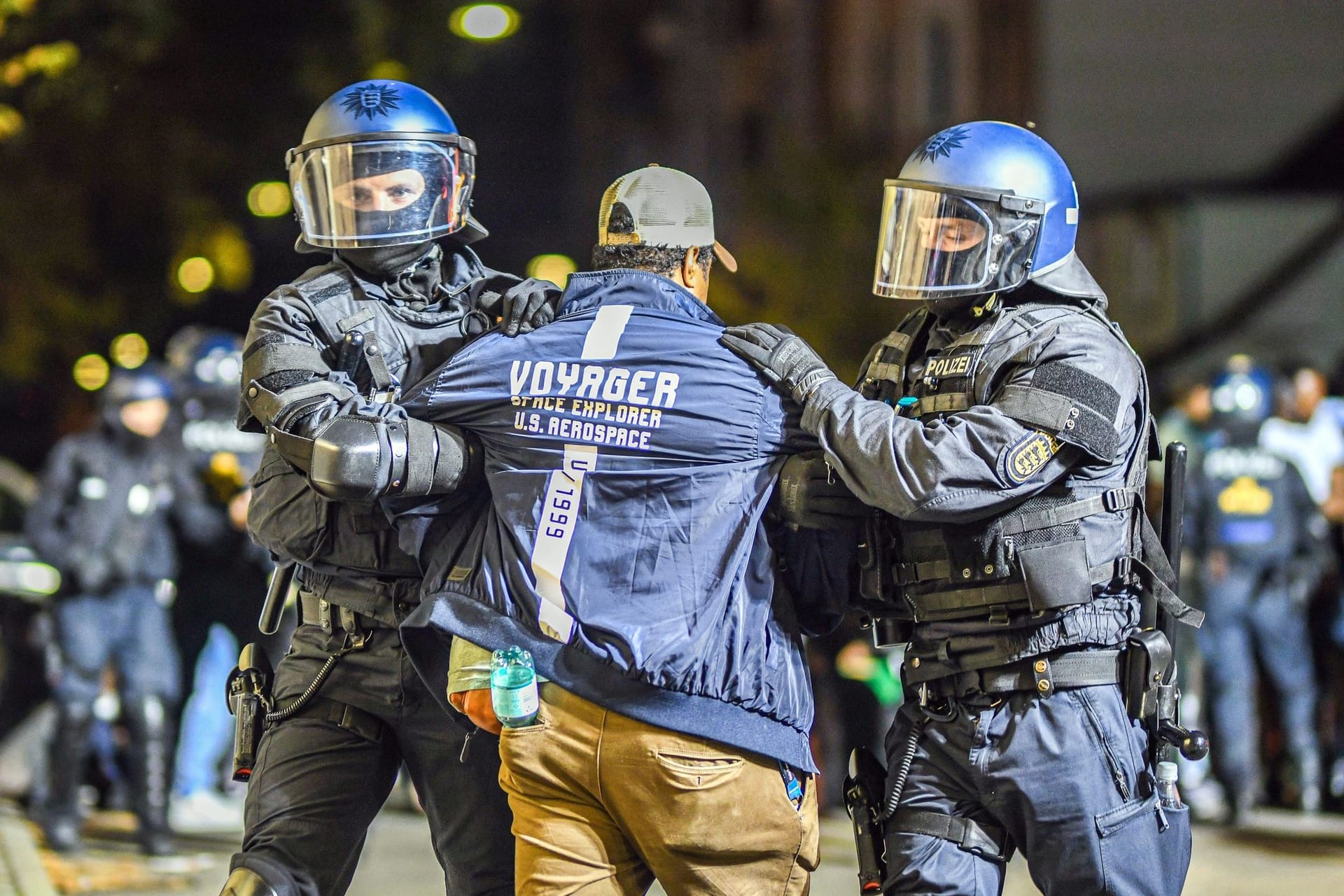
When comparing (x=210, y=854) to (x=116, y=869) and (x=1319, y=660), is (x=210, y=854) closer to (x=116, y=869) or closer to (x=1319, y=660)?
(x=116, y=869)

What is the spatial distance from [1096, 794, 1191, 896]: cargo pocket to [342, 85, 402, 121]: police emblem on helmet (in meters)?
2.27

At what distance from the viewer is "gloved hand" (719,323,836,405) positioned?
10.4 feet

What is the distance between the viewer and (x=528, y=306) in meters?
3.36

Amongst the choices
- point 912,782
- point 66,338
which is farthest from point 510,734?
point 66,338

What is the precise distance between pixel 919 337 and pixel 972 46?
824 inches

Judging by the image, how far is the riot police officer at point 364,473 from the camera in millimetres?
3328

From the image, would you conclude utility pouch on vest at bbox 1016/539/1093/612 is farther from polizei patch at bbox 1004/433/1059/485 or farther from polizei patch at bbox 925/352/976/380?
polizei patch at bbox 925/352/976/380

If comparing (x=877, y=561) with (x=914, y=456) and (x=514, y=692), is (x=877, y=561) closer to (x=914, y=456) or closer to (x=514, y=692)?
(x=914, y=456)

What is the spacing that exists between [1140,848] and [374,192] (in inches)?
88.9

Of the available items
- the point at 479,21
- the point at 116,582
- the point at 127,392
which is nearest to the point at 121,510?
the point at 116,582

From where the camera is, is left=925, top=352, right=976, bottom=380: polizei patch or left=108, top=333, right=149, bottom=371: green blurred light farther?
left=108, top=333, right=149, bottom=371: green blurred light

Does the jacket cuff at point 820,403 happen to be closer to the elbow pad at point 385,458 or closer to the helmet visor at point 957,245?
the helmet visor at point 957,245

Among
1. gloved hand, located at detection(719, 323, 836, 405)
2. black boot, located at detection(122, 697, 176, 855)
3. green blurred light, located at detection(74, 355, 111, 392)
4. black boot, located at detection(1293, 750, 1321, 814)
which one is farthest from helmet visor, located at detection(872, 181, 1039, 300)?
green blurred light, located at detection(74, 355, 111, 392)

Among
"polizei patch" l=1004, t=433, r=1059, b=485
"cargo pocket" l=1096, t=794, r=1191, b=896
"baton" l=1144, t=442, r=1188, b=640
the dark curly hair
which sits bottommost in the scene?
"cargo pocket" l=1096, t=794, r=1191, b=896
